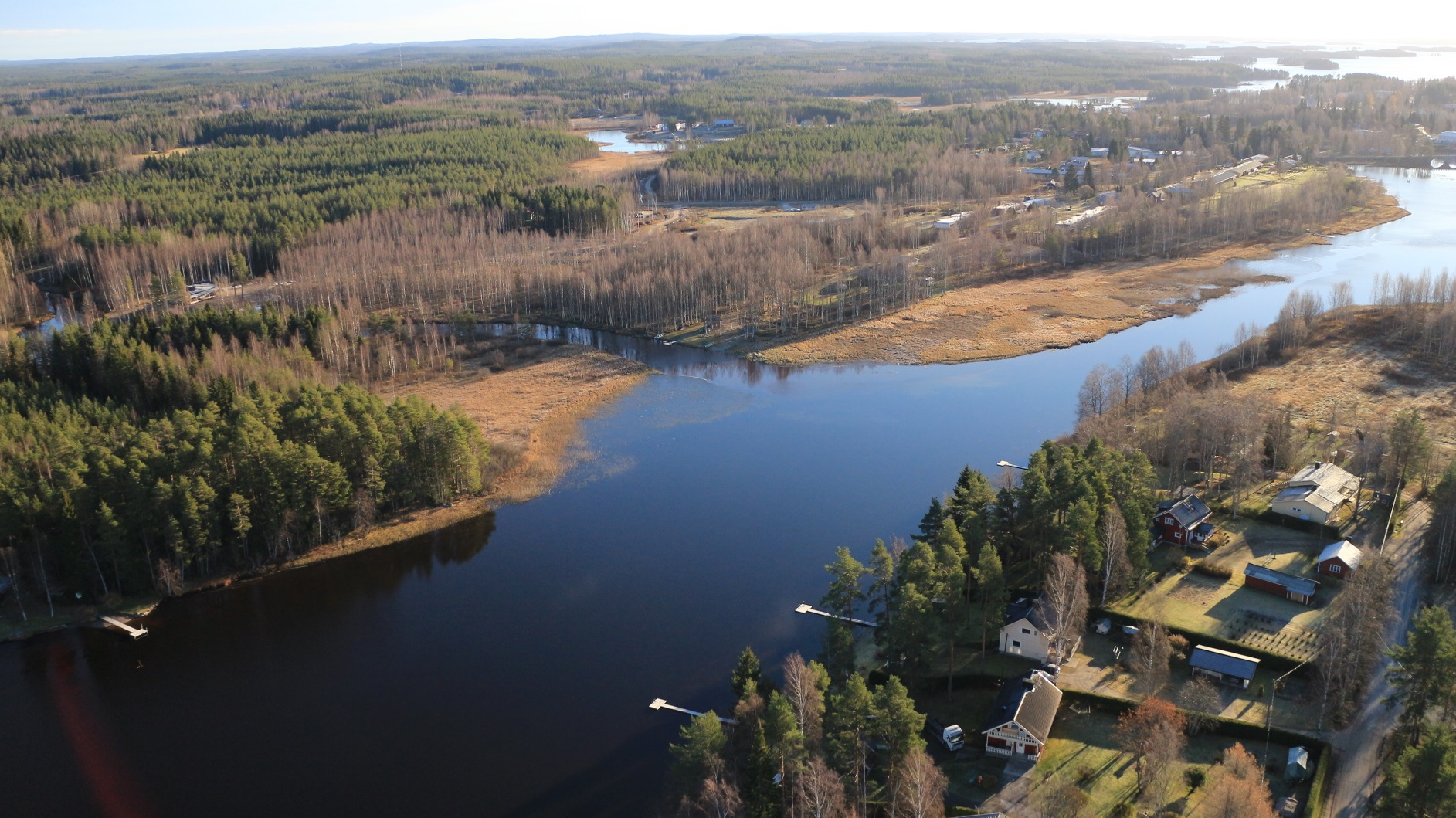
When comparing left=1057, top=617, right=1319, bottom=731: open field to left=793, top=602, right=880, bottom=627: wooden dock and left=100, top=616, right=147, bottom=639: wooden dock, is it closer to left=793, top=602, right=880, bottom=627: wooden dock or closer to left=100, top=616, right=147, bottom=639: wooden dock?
left=793, top=602, right=880, bottom=627: wooden dock

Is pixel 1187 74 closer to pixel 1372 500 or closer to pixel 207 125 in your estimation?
pixel 207 125

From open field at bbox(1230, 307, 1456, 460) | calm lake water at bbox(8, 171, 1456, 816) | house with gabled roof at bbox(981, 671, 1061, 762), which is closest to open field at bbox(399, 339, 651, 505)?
calm lake water at bbox(8, 171, 1456, 816)

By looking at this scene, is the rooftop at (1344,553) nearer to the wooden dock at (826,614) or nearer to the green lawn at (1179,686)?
the green lawn at (1179,686)

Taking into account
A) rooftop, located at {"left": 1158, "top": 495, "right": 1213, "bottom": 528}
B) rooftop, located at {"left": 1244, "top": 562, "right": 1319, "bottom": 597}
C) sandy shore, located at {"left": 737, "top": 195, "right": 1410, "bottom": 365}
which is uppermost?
sandy shore, located at {"left": 737, "top": 195, "right": 1410, "bottom": 365}

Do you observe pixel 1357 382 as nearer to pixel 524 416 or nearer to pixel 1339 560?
pixel 1339 560

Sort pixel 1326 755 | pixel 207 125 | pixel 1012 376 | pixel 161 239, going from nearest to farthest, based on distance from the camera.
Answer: pixel 1326 755 → pixel 1012 376 → pixel 161 239 → pixel 207 125

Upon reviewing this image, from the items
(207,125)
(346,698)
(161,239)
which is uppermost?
(207,125)

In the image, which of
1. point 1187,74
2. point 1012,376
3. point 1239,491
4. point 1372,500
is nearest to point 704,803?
point 1239,491
